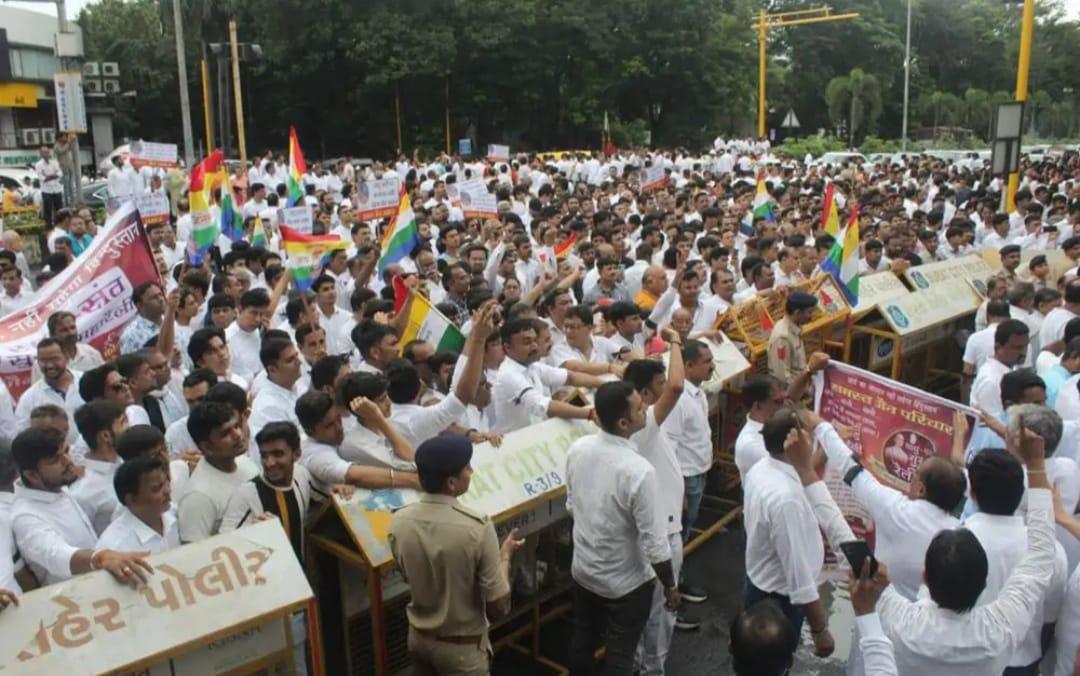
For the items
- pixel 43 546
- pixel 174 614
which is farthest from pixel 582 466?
pixel 43 546

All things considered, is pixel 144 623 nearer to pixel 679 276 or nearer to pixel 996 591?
pixel 996 591

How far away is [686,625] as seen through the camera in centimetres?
616

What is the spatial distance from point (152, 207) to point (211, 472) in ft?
29.8

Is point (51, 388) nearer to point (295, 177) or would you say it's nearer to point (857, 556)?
point (857, 556)

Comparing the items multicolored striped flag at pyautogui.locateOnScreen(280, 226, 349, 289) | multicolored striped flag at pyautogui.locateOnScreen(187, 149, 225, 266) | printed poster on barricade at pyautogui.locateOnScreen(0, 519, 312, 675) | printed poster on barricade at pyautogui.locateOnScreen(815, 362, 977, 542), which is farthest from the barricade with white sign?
multicolored striped flag at pyautogui.locateOnScreen(187, 149, 225, 266)

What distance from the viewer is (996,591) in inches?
158

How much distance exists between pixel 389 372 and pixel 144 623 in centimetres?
228

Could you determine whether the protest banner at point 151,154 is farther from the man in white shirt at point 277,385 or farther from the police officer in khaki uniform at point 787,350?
the police officer in khaki uniform at point 787,350

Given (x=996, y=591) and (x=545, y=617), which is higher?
(x=996, y=591)

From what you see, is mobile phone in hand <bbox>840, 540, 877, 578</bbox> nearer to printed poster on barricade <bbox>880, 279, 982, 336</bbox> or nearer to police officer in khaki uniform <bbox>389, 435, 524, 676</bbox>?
police officer in khaki uniform <bbox>389, 435, 524, 676</bbox>

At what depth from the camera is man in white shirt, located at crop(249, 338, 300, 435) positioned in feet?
19.5

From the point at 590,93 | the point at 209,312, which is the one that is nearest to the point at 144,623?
the point at 209,312

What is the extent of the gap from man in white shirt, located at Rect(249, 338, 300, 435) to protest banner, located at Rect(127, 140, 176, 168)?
12559mm

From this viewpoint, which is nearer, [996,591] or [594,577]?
[996,591]
